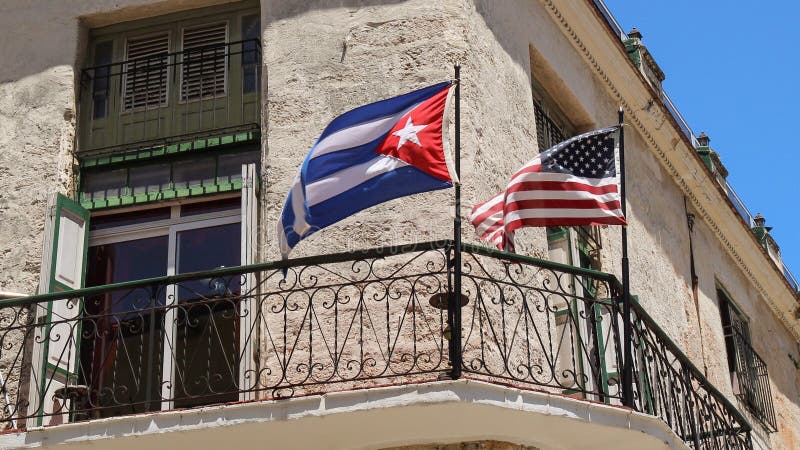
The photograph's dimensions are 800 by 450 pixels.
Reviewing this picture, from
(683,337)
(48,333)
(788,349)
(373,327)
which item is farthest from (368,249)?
(788,349)

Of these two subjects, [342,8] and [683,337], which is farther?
[683,337]

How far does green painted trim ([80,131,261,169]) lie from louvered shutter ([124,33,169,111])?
1.70 feet

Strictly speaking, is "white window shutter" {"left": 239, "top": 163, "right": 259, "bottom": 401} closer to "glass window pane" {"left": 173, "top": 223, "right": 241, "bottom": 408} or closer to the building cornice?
"glass window pane" {"left": 173, "top": 223, "right": 241, "bottom": 408}

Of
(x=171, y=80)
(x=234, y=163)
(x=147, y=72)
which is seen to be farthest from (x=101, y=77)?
(x=234, y=163)

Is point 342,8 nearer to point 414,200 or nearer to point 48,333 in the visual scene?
point 414,200

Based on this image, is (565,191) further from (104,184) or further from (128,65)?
(128,65)

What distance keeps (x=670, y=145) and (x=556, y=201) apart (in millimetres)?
5602

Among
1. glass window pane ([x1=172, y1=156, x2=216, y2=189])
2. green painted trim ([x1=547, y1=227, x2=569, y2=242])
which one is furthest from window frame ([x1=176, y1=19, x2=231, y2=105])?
green painted trim ([x1=547, y1=227, x2=569, y2=242])

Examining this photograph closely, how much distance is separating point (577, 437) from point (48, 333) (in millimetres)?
3920

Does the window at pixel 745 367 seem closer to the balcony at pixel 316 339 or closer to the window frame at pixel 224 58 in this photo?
the balcony at pixel 316 339

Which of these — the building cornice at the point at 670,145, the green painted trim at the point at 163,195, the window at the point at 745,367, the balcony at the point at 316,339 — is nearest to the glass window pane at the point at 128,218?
the green painted trim at the point at 163,195

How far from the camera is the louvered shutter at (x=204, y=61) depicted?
12109 millimetres

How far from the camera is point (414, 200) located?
10.8 metres

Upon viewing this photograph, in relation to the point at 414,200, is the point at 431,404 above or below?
below
